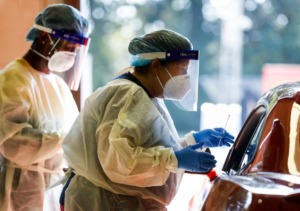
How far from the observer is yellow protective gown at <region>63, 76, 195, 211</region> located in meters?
1.97

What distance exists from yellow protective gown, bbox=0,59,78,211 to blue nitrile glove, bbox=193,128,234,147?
0.69 m

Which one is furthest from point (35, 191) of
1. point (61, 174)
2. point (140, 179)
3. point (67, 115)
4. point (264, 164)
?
point (264, 164)

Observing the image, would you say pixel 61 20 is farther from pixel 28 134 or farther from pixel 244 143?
pixel 244 143

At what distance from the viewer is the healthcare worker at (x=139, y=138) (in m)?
1.97

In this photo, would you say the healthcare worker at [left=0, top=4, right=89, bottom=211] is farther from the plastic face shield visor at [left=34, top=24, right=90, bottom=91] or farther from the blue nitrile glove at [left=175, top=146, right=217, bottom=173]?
the blue nitrile glove at [left=175, top=146, right=217, bottom=173]

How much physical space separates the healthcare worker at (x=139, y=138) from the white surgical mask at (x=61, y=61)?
54 cm

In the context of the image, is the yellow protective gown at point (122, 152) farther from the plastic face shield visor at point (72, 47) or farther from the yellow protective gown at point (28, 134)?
the plastic face shield visor at point (72, 47)

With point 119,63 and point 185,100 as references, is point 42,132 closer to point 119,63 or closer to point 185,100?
point 185,100

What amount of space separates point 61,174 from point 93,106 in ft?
2.42

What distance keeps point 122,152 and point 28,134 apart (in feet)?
2.51

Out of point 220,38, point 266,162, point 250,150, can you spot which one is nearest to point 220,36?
point 220,38

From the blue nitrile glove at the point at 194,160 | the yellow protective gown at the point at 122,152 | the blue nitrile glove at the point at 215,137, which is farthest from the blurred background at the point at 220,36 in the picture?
the blue nitrile glove at the point at 194,160

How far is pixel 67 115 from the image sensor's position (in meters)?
2.80

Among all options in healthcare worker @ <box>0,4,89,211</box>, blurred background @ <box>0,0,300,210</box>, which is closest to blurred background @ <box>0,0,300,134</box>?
blurred background @ <box>0,0,300,210</box>
